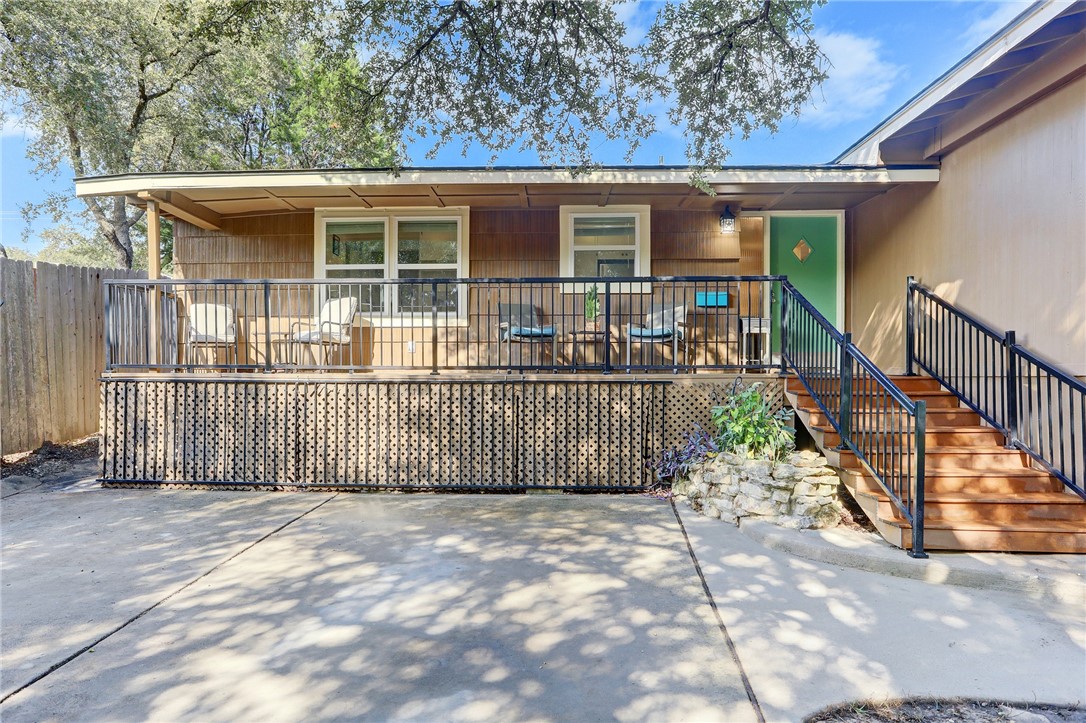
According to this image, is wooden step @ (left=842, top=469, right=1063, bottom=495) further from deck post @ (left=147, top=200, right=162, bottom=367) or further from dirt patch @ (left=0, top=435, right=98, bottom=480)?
dirt patch @ (left=0, top=435, right=98, bottom=480)

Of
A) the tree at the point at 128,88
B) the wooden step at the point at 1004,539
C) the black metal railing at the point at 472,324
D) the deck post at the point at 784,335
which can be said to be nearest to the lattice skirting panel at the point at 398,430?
the deck post at the point at 784,335

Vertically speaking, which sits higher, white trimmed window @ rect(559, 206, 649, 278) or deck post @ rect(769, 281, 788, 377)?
white trimmed window @ rect(559, 206, 649, 278)

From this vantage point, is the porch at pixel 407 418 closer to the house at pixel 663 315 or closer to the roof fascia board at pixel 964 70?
the house at pixel 663 315

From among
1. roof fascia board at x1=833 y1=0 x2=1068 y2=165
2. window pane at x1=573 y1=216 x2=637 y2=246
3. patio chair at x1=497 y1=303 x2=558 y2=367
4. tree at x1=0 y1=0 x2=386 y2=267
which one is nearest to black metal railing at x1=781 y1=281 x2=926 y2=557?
roof fascia board at x1=833 y1=0 x2=1068 y2=165

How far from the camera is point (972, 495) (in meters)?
3.70

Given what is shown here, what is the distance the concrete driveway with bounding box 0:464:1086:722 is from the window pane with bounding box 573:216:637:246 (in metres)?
4.14

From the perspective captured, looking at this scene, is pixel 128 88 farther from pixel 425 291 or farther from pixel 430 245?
pixel 425 291

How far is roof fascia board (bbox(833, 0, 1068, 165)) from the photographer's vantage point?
3.69 m

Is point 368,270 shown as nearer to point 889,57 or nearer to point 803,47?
point 803,47

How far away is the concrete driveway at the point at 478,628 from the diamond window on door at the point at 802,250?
4875 millimetres

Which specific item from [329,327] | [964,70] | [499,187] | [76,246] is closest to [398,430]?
[329,327]

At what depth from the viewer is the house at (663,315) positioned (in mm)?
3883

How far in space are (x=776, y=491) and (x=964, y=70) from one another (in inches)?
151

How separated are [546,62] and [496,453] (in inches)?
149
